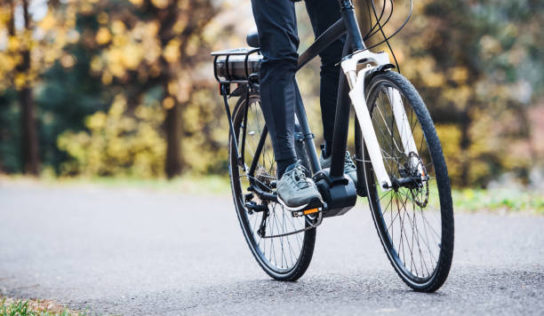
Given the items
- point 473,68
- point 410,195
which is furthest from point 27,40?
point 410,195

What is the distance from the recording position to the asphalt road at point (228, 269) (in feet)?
8.87

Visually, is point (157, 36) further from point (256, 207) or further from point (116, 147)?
point (256, 207)

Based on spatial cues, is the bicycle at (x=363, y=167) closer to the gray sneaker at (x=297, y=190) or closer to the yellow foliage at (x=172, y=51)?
the gray sneaker at (x=297, y=190)

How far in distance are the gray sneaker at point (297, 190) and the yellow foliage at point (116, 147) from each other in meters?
15.6

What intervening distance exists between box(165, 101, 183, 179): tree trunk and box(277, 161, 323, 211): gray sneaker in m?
12.7

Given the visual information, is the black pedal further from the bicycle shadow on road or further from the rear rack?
the rear rack

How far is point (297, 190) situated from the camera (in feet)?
9.62

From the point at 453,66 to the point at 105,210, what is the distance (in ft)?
37.1

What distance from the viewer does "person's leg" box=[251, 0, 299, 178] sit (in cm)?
301

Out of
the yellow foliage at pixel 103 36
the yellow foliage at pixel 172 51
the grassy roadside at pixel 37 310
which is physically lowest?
the grassy roadside at pixel 37 310

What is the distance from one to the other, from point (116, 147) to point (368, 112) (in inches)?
700

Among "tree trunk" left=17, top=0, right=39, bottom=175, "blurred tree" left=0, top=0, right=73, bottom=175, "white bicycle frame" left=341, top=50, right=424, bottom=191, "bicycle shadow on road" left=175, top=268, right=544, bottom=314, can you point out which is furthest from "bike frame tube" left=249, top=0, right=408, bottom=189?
"tree trunk" left=17, top=0, right=39, bottom=175

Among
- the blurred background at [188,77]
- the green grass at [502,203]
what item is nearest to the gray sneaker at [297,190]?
the green grass at [502,203]

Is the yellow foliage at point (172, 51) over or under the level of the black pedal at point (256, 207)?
over
